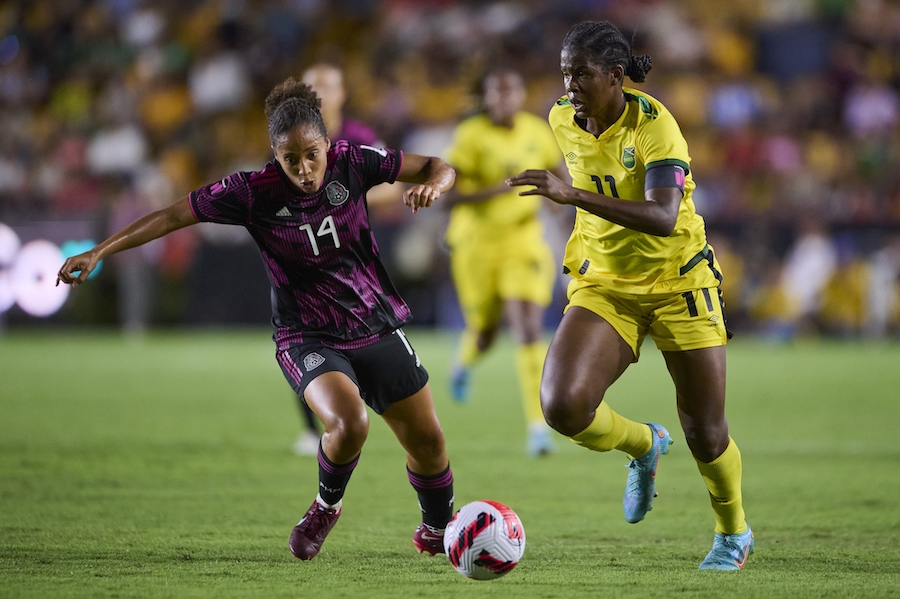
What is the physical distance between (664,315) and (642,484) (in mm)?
864

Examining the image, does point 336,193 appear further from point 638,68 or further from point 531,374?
point 531,374

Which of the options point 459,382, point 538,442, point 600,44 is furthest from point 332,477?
point 459,382

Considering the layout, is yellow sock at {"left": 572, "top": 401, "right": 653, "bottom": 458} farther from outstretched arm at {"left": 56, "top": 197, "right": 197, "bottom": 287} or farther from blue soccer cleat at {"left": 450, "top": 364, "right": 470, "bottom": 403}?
blue soccer cleat at {"left": 450, "top": 364, "right": 470, "bottom": 403}

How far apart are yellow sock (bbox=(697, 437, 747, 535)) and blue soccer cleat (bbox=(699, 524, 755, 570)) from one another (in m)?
0.03

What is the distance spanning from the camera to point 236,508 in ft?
20.5

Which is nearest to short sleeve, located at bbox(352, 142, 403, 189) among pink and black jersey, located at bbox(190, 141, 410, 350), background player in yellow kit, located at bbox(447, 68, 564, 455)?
pink and black jersey, located at bbox(190, 141, 410, 350)

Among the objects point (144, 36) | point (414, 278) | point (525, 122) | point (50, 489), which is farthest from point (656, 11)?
point (50, 489)

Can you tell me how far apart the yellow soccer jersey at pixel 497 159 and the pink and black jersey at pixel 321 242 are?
12.3ft

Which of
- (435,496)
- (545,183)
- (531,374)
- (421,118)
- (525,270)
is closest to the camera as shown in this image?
(545,183)

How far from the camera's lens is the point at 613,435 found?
5.14 metres

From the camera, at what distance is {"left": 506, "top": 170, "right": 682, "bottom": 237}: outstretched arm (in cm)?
435

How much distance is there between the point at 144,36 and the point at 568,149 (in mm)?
19157

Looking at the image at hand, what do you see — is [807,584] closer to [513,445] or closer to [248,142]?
[513,445]

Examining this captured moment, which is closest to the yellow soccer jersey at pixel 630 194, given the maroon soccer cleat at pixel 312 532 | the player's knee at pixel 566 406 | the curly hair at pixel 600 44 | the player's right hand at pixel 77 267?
the curly hair at pixel 600 44
